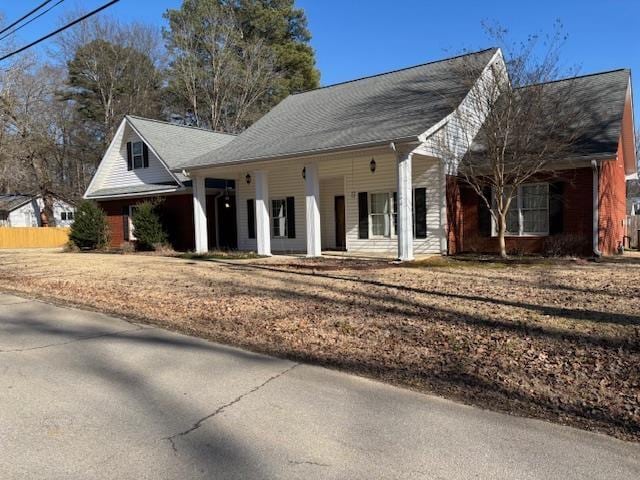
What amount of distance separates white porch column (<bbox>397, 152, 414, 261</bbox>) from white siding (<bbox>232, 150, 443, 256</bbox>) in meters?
0.67

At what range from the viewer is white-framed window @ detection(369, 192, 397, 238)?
16.6 meters

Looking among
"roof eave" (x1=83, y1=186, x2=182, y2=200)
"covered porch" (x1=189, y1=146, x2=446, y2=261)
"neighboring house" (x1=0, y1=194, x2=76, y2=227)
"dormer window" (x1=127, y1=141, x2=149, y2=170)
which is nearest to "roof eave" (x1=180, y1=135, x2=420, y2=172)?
"covered porch" (x1=189, y1=146, x2=446, y2=261)

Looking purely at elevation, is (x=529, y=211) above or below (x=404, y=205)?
below


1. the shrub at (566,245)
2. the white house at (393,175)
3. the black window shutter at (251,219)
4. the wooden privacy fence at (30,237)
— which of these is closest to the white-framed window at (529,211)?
the white house at (393,175)

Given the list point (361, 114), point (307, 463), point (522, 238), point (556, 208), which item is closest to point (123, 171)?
point (361, 114)

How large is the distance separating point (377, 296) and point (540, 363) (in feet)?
12.2

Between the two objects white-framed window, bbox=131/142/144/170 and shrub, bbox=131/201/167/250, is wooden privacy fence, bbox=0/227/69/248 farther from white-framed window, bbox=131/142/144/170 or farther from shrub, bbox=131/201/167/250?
shrub, bbox=131/201/167/250

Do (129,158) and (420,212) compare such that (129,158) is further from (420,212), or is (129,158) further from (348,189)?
(420,212)

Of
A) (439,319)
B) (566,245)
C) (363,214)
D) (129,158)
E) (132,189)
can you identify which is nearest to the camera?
(439,319)

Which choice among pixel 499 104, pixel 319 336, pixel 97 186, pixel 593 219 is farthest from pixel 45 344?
pixel 97 186

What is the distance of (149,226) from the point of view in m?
19.5

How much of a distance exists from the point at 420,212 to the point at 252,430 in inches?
511

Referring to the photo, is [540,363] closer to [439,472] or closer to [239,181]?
[439,472]

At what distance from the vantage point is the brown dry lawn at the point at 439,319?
441cm
